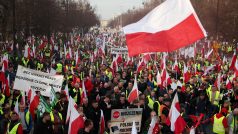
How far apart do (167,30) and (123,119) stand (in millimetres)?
2023

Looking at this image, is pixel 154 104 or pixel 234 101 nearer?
pixel 154 104

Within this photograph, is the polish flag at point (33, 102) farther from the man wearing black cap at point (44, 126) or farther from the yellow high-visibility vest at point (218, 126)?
the yellow high-visibility vest at point (218, 126)

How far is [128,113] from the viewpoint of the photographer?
866 centimetres

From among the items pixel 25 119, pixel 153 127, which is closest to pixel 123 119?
pixel 153 127

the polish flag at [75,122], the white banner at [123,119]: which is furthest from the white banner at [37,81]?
the polish flag at [75,122]

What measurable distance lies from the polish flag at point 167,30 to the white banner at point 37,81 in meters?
2.94

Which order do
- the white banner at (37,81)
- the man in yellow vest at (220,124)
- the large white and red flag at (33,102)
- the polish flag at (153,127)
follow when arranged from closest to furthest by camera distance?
the polish flag at (153,127) < the man in yellow vest at (220,124) < the large white and red flag at (33,102) < the white banner at (37,81)

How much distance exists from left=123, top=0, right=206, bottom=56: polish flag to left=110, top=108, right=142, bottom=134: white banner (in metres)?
1.24

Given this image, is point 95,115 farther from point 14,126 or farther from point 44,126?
point 14,126

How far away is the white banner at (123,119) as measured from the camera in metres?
8.29

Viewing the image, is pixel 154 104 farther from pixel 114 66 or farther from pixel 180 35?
pixel 114 66

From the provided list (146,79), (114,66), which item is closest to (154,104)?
(146,79)

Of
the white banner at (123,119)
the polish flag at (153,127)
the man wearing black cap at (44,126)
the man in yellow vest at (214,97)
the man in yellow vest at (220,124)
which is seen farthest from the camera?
the man in yellow vest at (214,97)

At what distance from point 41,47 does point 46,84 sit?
66.6 ft
